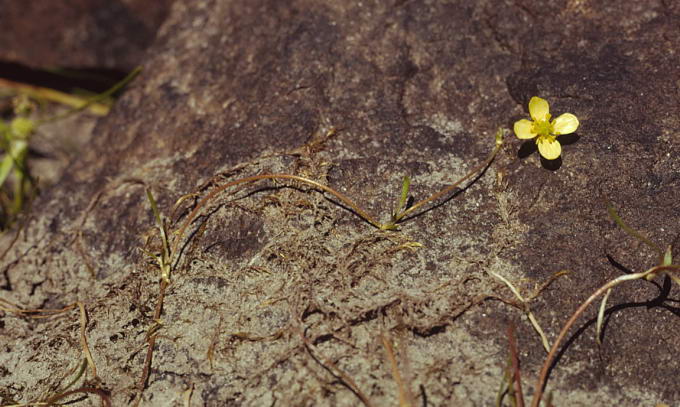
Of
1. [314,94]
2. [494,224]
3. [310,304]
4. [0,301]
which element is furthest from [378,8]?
[0,301]

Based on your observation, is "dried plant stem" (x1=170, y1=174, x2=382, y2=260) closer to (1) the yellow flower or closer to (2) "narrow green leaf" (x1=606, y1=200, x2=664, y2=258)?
(1) the yellow flower

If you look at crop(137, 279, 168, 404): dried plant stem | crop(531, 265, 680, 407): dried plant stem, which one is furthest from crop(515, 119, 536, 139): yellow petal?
crop(137, 279, 168, 404): dried plant stem

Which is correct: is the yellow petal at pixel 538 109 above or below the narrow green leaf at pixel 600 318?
above

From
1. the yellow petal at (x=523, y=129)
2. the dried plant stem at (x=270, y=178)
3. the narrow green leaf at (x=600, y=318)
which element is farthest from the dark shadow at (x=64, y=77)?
the narrow green leaf at (x=600, y=318)

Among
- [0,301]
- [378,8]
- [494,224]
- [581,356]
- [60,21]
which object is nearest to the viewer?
[581,356]

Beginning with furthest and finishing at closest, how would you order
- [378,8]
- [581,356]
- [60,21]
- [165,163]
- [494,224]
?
[60,21], [378,8], [165,163], [494,224], [581,356]

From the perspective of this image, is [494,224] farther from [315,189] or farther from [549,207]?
[315,189]

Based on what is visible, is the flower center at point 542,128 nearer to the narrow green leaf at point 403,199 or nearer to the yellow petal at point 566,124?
the yellow petal at point 566,124

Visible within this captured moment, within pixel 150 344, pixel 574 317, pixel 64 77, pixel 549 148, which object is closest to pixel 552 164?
pixel 549 148
